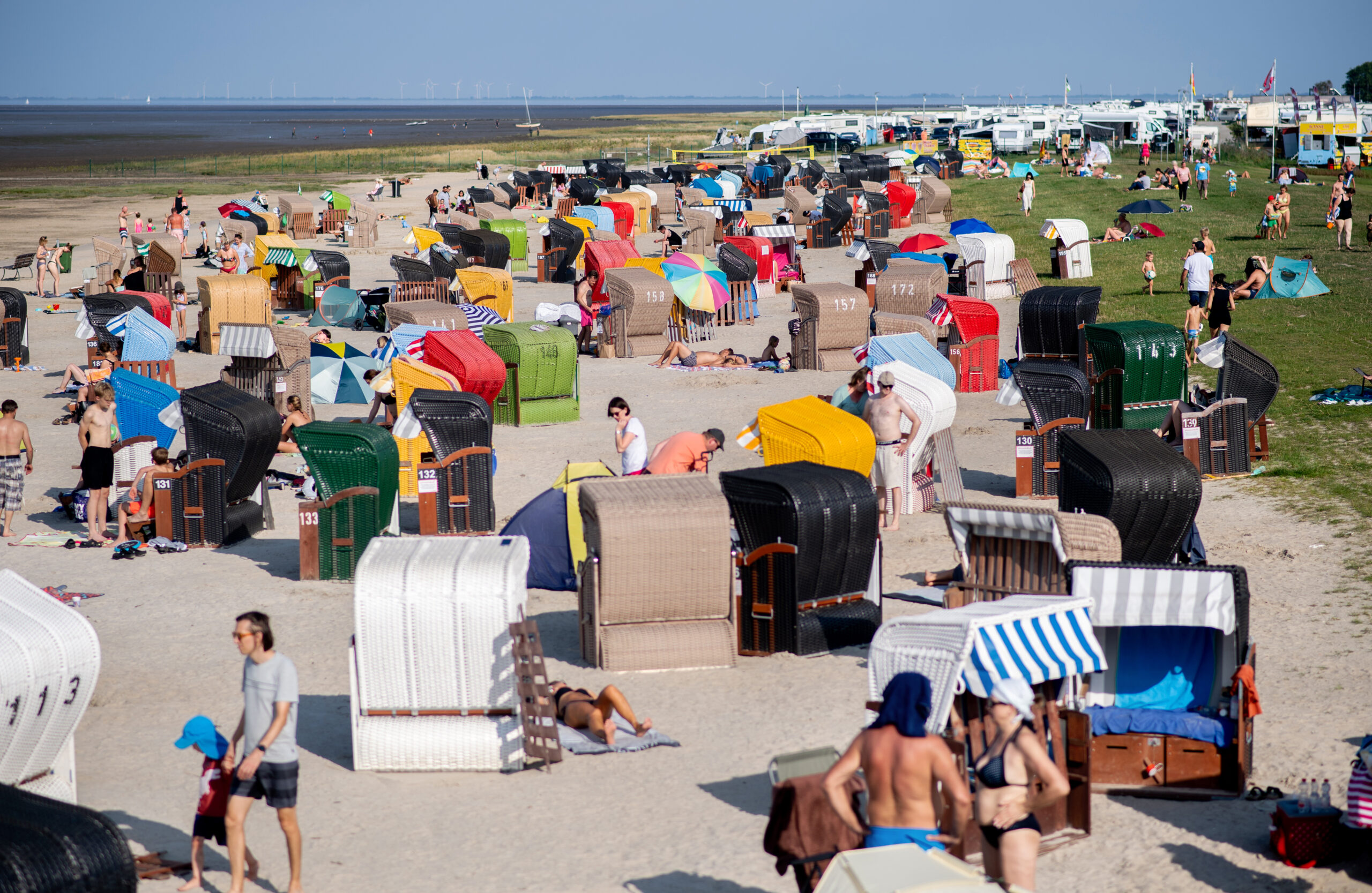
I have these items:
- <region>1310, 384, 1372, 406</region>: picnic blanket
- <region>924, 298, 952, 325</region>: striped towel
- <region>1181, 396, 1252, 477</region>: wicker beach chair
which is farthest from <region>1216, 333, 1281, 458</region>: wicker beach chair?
<region>924, 298, 952, 325</region>: striped towel

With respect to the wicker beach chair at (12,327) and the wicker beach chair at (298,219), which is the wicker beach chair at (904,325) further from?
the wicker beach chair at (298,219)

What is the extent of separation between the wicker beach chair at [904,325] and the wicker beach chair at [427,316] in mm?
6599

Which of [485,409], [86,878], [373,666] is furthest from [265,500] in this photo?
[86,878]

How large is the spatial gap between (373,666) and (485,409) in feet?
20.4

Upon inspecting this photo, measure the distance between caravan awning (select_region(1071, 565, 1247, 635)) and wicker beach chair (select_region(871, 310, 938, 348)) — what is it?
13055 millimetres

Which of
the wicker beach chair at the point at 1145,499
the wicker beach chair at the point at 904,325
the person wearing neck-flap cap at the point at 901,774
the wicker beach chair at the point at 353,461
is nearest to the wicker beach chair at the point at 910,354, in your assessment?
the wicker beach chair at the point at 904,325

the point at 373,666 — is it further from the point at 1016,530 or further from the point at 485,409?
the point at 485,409

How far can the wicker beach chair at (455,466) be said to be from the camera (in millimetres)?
13367

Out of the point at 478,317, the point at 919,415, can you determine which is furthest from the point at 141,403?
the point at 919,415

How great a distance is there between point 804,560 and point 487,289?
55.2 ft

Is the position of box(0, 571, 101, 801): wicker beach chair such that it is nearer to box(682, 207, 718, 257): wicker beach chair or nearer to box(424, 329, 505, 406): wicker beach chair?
box(424, 329, 505, 406): wicker beach chair

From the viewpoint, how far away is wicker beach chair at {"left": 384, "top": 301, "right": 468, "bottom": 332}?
69.2 feet

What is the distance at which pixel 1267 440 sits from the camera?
1591 centimetres

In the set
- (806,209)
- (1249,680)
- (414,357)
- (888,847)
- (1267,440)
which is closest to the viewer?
(888,847)
